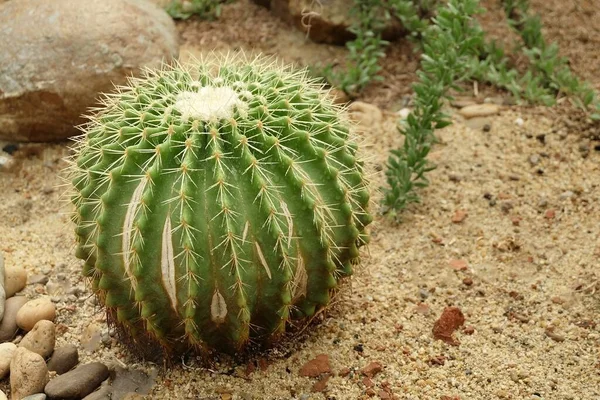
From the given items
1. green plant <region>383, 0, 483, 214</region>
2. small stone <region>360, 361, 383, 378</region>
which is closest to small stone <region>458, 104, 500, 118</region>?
green plant <region>383, 0, 483, 214</region>

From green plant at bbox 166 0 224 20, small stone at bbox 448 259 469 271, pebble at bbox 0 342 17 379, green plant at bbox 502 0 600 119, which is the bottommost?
pebble at bbox 0 342 17 379

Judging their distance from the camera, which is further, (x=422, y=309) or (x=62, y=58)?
(x=62, y=58)

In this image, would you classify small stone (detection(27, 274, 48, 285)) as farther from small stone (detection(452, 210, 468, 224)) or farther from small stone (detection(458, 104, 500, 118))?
small stone (detection(458, 104, 500, 118))

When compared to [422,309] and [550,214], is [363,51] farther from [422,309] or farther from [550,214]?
[422,309]

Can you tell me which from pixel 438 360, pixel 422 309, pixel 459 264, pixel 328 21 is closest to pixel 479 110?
pixel 328 21

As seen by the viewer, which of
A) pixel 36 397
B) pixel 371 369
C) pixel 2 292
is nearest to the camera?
pixel 36 397

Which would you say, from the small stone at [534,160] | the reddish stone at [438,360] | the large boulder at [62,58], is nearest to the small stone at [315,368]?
the reddish stone at [438,360]
